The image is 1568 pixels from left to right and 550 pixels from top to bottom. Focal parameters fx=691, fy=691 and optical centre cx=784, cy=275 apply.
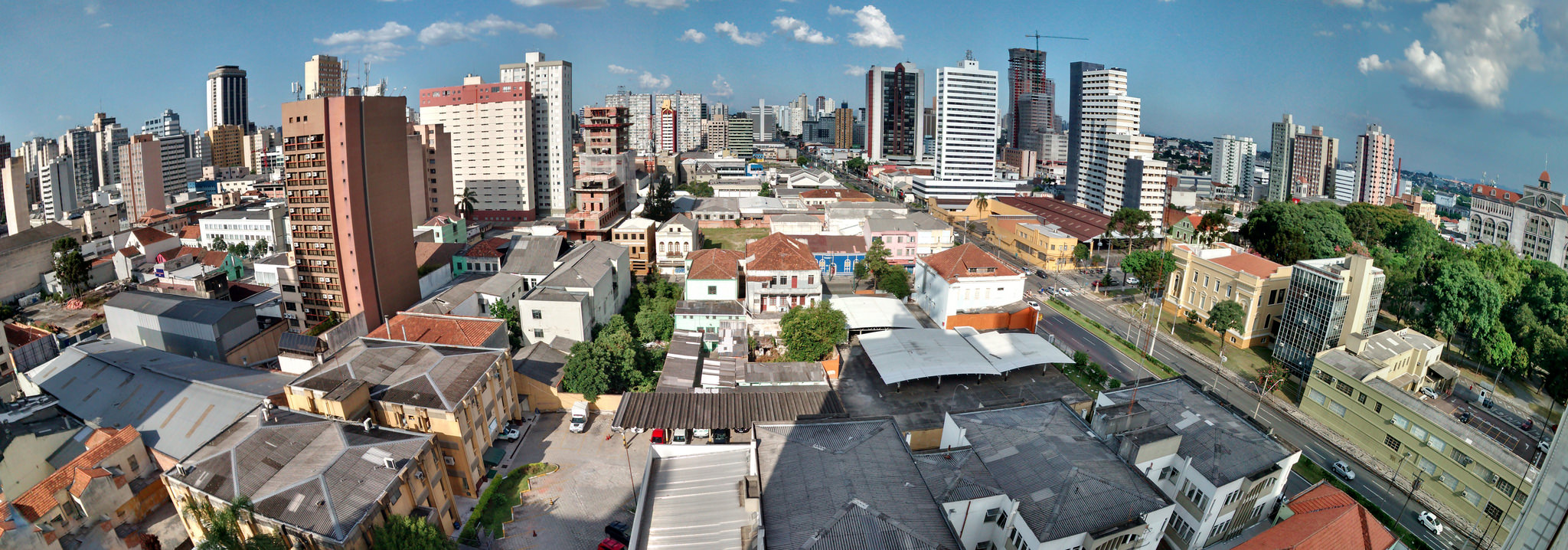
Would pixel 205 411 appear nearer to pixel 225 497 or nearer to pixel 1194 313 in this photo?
pixel 225 497

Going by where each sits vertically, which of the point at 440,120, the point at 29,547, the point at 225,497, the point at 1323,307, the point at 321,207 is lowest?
the point at 29,547

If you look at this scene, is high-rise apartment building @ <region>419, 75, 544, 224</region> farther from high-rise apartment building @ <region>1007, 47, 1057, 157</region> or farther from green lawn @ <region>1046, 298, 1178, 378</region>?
high-rise apartment building @ <region>1007, 47, 1057, 157</region>

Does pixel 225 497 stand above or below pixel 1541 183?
below

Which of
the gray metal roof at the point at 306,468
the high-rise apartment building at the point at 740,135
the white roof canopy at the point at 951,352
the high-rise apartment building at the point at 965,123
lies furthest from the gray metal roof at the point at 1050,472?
the high-rise apartment building at the point at 740,135

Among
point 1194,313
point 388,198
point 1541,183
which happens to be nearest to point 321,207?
point 388,198

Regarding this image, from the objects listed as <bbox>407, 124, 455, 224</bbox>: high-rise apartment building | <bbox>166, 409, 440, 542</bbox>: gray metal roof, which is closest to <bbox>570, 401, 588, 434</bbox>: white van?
<bbox>166, 409, 440, 542</bbox>: gray metal roof
